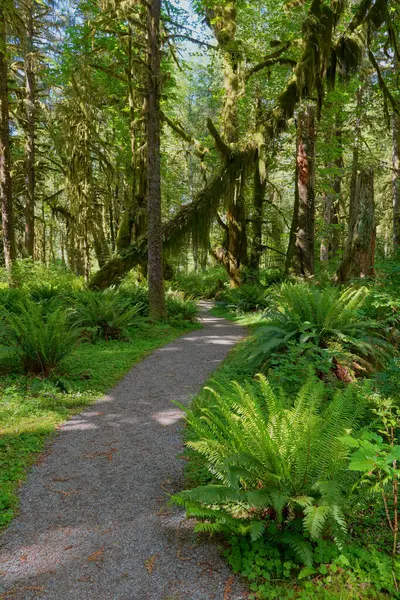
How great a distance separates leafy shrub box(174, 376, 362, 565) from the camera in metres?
2.16

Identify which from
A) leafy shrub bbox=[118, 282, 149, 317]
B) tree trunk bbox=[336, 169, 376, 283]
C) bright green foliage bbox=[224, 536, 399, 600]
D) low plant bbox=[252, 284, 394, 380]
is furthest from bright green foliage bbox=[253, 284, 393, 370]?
leafy shrub bbox=[118, 282, 149, 317]

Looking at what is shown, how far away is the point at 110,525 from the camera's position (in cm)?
256

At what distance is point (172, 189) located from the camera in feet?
75.2

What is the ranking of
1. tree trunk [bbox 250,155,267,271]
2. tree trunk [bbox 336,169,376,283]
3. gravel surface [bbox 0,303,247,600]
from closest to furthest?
1. gravel surface [bbox 0,303,247,600]
2. tree trunk [bbox 336,169,376,283]
3. tree trunk [bbox 250,155,267,271]

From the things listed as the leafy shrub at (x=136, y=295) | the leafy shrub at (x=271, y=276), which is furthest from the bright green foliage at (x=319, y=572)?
the leafy shrub at (x=271, y=276)

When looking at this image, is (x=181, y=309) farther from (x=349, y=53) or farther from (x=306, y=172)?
(x=349, y=53)

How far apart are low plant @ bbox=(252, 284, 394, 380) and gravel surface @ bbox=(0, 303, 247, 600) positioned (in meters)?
2.23

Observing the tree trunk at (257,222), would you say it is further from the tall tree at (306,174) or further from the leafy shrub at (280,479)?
the leafy shrub at (280,479)

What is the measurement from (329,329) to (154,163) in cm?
576

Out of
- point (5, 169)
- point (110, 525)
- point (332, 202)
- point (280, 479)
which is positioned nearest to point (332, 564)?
point (280, 479)

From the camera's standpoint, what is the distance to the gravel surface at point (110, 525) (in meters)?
2.07

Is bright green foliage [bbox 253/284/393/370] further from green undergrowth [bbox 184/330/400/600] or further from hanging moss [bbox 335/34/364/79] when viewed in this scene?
hanging moss [bbox 335/34/364/79]

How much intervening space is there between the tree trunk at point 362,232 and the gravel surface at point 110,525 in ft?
20.5

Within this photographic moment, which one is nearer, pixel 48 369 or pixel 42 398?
pixel 42 398
